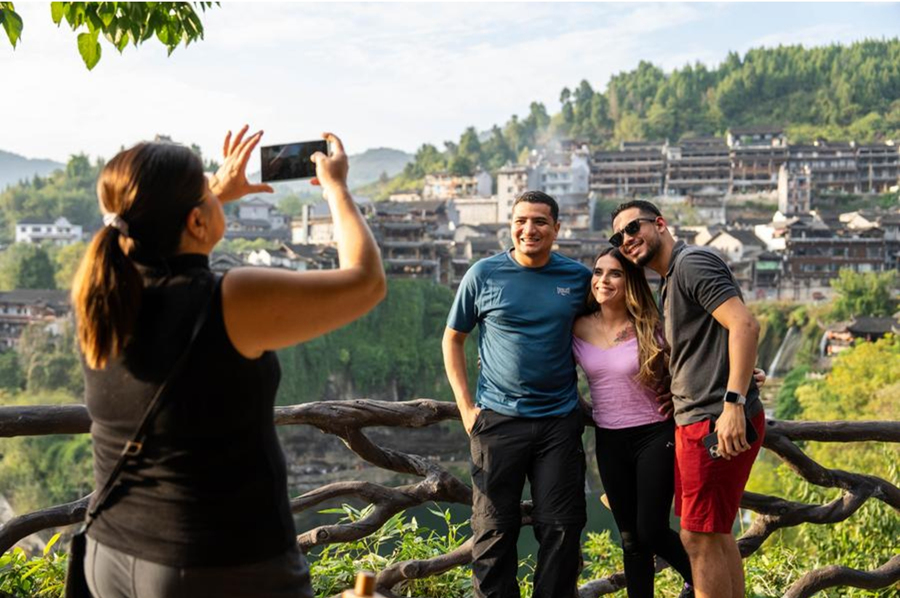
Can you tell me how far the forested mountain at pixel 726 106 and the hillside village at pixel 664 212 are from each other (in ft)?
26.3

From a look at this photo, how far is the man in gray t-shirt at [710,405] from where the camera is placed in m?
1.91

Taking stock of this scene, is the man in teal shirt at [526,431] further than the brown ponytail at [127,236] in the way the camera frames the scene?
Yes

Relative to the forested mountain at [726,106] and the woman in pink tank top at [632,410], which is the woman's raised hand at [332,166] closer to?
the woman in pink tank top at [632,410]

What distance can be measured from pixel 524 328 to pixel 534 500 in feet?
1.23

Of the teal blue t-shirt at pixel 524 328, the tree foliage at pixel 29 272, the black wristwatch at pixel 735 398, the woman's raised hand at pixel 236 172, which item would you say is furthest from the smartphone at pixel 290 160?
the tree foliage at pixel 29 272

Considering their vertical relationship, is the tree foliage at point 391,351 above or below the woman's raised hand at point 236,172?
below

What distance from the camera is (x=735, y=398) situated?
1912 mm

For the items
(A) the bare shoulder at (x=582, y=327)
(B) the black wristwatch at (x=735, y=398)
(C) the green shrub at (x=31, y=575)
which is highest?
(A) the bare shoulder at (x=582, y=327)

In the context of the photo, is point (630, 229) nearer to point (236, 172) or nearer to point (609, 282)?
point (609, 282)

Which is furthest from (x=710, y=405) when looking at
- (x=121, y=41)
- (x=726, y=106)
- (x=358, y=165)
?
(x=358, y=165)

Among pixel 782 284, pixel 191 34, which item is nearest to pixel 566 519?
pixel 191 34

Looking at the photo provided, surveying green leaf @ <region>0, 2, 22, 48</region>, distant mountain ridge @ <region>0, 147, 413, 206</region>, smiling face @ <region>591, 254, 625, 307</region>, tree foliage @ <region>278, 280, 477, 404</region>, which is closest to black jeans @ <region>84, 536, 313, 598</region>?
smiling face @ <region>591, 254, 625, 307</region>

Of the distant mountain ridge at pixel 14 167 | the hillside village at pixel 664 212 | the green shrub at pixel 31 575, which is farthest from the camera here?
the distant mountain ridge at pixel 14 167

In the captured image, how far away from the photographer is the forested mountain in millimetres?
62031
